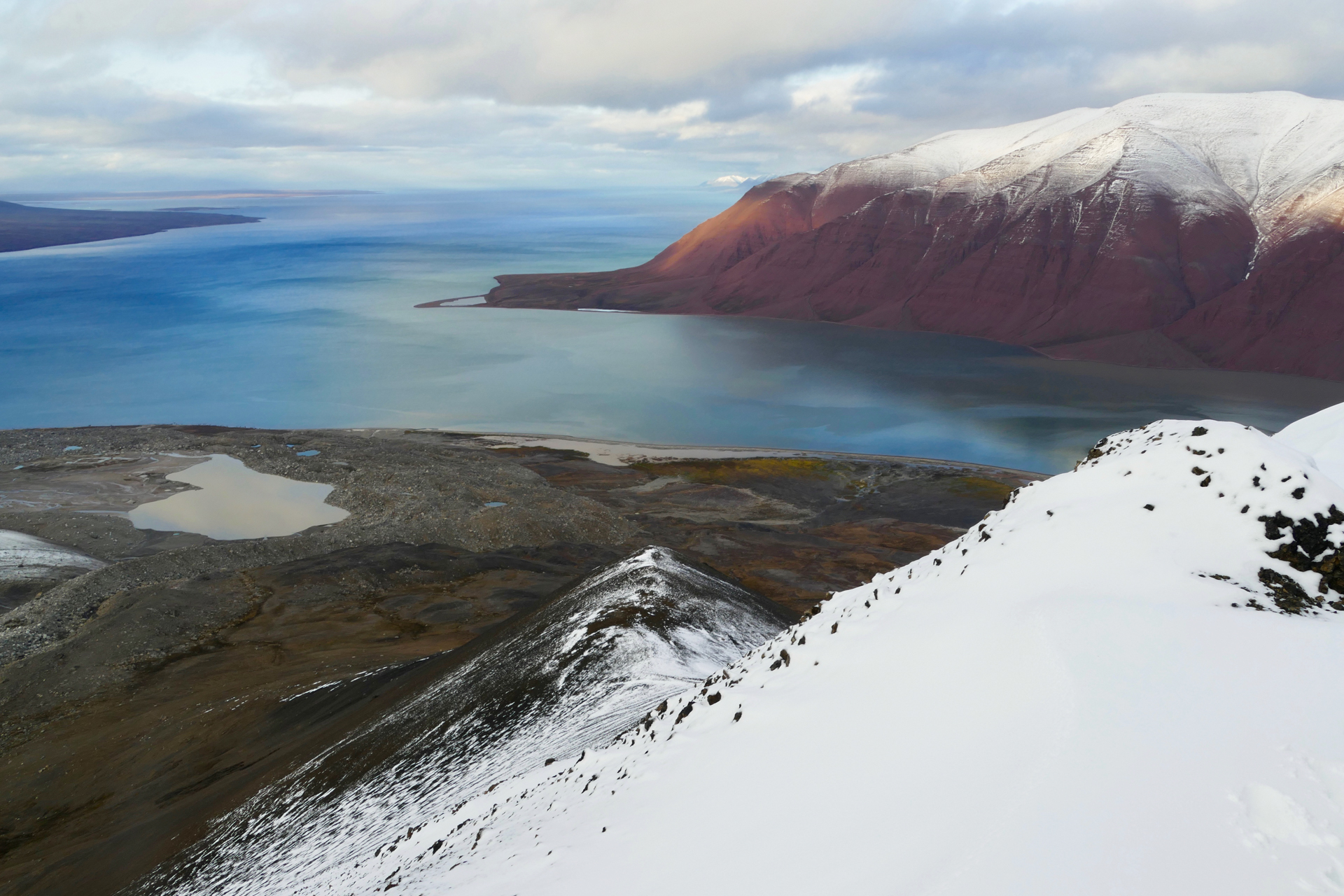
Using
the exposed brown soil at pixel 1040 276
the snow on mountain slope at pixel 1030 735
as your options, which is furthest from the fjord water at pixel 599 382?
the snow on mountain slope at pixel 1030 735

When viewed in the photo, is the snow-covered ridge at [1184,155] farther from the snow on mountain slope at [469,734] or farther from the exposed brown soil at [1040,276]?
the snow on mountain slope at [469,734]

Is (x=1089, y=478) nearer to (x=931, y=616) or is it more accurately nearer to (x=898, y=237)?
(x=931, y=616)

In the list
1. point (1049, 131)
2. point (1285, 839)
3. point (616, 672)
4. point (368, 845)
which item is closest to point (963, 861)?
point (1285, 839)

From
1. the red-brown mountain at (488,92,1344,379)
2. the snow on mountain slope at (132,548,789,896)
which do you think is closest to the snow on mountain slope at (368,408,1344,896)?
the snow on mountain slope at (132,548,789,896)

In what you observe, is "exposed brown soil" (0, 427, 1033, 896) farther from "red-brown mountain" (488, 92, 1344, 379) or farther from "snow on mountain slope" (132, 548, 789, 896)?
"red-brown mountain" (488, 92, 1344, 379)

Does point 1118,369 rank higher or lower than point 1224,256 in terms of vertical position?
lower

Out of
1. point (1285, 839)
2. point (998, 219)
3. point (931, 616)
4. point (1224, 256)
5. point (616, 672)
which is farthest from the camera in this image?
point (998, 219)

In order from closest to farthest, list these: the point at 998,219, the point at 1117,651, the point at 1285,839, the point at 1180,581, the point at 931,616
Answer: the point at 1285,839, the point at 1117,651, the point at 1180,581, the point at 931,616, the point at 998,219
